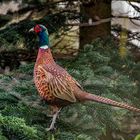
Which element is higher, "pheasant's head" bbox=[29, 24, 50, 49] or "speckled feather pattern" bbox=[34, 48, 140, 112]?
"pheasant's head" bbox=[29, 24, 50, 49]

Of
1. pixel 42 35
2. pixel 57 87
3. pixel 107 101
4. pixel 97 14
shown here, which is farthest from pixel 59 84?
pixel 97 14

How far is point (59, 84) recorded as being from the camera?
3420mm

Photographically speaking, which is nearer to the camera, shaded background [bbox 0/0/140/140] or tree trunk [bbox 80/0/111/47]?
shaded background [bbox 0/0/140/140]

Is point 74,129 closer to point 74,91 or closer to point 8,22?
point 74,91

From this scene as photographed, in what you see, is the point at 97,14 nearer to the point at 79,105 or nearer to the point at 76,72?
the point at 76,72

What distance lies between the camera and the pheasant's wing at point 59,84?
3.38 metres

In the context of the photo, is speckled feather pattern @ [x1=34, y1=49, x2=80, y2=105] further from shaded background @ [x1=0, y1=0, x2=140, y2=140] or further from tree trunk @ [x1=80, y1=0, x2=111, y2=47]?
tree trunk @ [x1=80, y1=0, x2=111, y2=47]

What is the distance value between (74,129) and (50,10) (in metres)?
2.70

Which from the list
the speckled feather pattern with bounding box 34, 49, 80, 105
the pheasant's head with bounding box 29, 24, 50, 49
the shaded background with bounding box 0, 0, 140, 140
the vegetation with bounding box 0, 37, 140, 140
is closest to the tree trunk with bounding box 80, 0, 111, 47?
the shaded background with bounding box 0, 0, 140, 140

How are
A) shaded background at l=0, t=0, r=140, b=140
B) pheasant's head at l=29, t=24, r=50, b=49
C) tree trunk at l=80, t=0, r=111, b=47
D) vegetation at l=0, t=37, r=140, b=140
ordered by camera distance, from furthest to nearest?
tree trunk at l=80, t=0, r=111, b=47 → pheasant's head at l=29, t=24, r=50, b=49 → shaded background at l=0, t=0, r=140, b=140 → vegetation at l=0, t=37, r=140, b=140

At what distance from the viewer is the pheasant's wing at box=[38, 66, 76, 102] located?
338 centimetres

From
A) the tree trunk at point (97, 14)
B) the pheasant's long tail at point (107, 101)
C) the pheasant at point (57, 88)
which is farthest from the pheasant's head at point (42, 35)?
the tree trunk at point (97, 14)

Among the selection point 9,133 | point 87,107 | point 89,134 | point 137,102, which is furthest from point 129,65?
point 9,133

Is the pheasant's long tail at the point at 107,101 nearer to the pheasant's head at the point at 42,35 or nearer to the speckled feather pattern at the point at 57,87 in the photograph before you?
the speckled feather pattern at the point at 57,87
